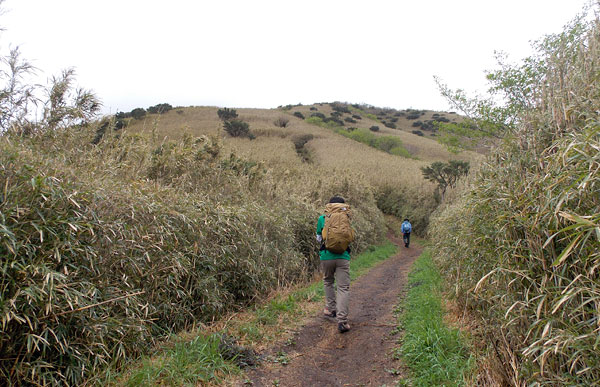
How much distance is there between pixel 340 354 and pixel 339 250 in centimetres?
136

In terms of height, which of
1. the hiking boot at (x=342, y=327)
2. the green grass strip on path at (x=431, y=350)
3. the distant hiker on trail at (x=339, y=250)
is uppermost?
the distant hiker on trail at (x=339, y=250)

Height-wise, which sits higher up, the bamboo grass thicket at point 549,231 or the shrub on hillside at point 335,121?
the shrub on hillside at point 335,121

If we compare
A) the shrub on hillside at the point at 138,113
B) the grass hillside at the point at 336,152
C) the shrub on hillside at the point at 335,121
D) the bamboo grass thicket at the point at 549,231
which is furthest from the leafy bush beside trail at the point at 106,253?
the shrub on hillside at the point at 335,121

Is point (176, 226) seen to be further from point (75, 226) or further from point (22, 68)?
point (22, 68)

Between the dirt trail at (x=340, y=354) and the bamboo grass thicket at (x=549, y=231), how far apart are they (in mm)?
1153

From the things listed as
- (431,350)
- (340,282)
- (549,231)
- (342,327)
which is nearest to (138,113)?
(340,282)

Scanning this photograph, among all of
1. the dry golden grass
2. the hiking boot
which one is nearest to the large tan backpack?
the hiking boot

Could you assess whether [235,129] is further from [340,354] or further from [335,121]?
[340,354]

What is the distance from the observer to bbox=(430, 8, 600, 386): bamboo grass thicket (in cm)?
192

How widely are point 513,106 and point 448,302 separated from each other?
8.73 meters

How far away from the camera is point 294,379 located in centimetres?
338

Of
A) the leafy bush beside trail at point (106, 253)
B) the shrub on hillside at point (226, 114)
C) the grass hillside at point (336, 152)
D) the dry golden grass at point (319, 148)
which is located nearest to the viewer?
the leafy bush beside trail at point (106, 253)

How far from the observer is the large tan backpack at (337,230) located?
475 cm

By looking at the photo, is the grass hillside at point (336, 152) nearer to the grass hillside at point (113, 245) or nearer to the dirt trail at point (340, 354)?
the grass hillside at point (113, 245)
